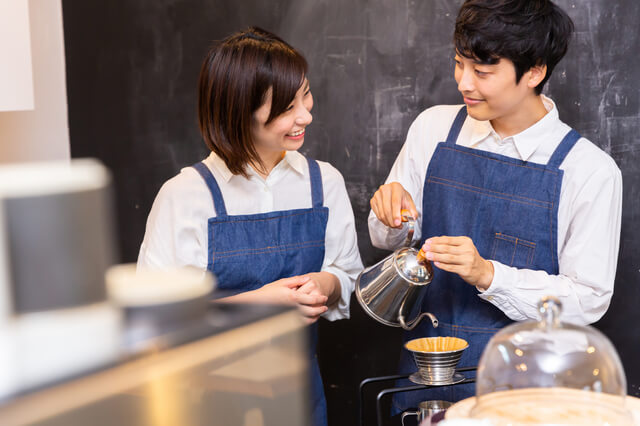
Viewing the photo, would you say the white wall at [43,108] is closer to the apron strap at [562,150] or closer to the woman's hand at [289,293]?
the woman's hand at [289,293]

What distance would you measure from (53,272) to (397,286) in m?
1.19

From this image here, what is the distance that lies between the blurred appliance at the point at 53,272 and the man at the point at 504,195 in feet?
3.65

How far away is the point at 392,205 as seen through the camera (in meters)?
1.80

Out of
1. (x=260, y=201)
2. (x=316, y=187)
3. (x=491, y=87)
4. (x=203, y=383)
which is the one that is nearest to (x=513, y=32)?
(x=491, y=87)

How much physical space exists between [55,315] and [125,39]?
2.49m

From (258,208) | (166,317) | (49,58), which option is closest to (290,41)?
(258,208)

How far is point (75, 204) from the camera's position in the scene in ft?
1.86

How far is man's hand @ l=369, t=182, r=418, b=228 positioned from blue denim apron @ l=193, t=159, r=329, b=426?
0.18 meters

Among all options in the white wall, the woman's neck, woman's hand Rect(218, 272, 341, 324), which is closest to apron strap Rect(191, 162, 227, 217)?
the woman's neck

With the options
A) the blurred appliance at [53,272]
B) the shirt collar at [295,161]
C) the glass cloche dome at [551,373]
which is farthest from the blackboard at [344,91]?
the blurred appliance at [53,272]

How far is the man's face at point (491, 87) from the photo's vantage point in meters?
1.71

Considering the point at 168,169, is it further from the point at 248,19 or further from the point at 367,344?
the point at 367,344

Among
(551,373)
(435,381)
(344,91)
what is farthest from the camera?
(344,91)

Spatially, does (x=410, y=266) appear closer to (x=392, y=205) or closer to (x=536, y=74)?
(x=392, y=205)
